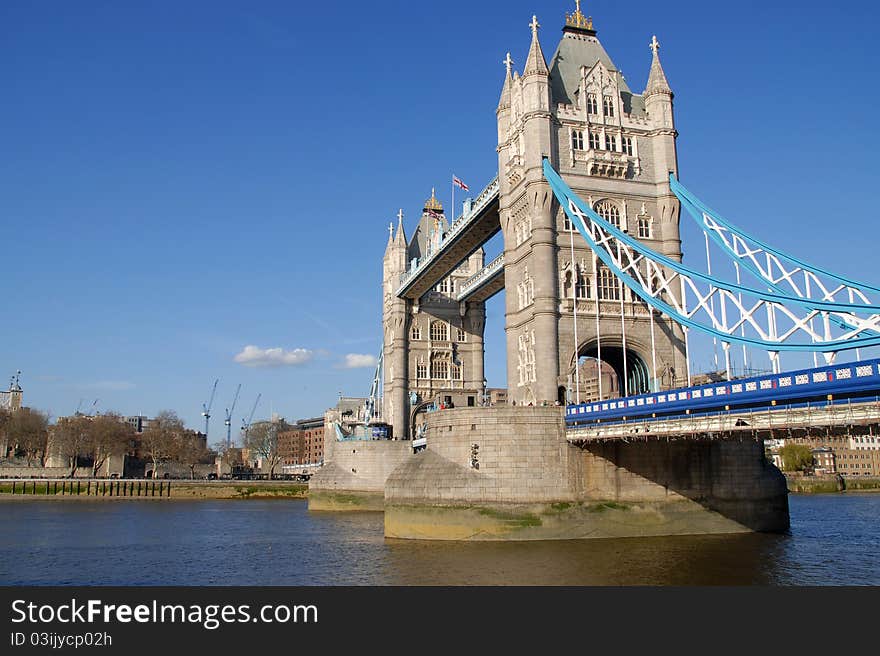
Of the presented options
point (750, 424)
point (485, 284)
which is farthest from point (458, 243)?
point (750, 424)

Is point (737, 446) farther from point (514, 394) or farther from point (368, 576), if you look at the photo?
point (368, 576)

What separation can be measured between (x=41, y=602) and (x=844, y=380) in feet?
79.3

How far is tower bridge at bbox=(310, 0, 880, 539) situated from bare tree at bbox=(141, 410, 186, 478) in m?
72.4

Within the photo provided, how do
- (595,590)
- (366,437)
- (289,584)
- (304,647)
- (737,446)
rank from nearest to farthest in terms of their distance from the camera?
(304,647), (595,590), (289,584), (737,446), (366,437)

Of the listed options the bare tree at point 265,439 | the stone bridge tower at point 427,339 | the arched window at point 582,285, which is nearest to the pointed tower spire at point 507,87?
the arched window at point 582,285

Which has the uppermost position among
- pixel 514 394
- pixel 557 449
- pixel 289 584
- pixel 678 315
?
pixel 678 315

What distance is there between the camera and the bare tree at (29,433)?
107938 millimetres

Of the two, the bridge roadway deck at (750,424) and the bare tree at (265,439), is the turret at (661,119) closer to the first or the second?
the bridge roadway deck at (750,424)

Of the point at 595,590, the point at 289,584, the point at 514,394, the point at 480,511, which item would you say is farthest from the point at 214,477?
the point at 595,590

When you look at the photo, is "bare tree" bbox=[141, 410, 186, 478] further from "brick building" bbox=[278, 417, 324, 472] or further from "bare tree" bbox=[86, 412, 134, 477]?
"brick building" bbox=[278, 417, 324, 472]

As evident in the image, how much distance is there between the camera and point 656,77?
49.1 m

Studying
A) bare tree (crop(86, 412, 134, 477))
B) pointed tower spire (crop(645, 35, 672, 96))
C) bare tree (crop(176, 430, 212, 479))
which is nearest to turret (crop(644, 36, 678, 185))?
pointed tower spire (crop(645, 35, 672, 96))

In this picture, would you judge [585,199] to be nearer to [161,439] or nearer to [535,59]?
[535,59]

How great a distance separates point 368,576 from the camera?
28.9 meters
